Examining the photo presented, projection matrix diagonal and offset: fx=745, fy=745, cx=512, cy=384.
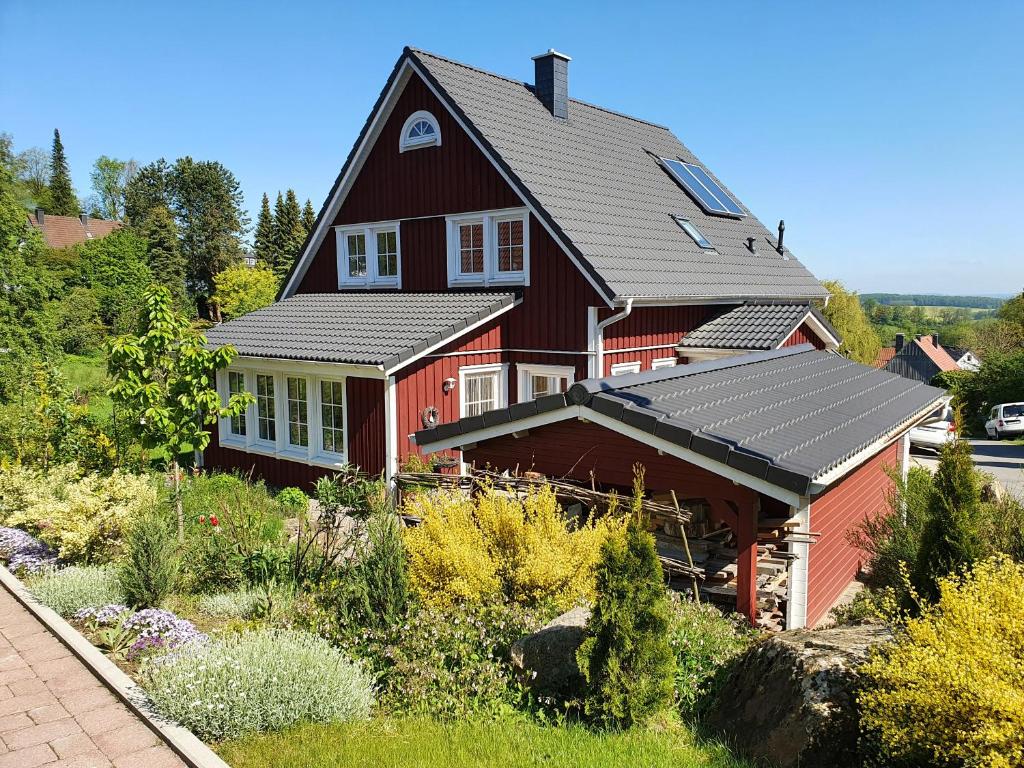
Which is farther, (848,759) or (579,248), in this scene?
(579,248)

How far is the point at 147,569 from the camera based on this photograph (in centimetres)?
743

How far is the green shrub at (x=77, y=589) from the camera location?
25.2 feet

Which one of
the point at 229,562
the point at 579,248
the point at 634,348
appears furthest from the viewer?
the point at 634,348

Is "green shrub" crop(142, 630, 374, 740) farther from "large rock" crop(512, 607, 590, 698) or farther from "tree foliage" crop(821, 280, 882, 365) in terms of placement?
"tree foliage" crop(821, 280, 882, 365)

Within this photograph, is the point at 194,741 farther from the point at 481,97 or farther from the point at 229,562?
the point at 481,97

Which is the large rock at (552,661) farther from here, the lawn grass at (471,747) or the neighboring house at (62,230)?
the neighboring house at (62,230)

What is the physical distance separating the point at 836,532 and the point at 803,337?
8.97 meters

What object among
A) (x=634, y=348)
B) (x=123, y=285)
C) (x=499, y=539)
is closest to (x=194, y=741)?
(x=499, y=539)

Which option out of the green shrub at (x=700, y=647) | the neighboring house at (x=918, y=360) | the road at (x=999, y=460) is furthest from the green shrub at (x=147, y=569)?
the neighboring house at (x=918, y=360)

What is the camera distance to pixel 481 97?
1590 cm

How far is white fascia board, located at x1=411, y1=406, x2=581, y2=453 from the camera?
27.4 feet

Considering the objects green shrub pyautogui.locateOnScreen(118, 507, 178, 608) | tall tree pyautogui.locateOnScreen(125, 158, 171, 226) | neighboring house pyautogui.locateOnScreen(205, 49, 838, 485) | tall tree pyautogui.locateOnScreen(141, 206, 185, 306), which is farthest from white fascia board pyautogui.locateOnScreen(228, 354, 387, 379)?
tall tree pyautogui.locateOnScreen(125, 158, 171, 226)

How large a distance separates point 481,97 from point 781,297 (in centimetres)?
872

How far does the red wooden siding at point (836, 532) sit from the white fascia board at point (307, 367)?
22.5 ft
